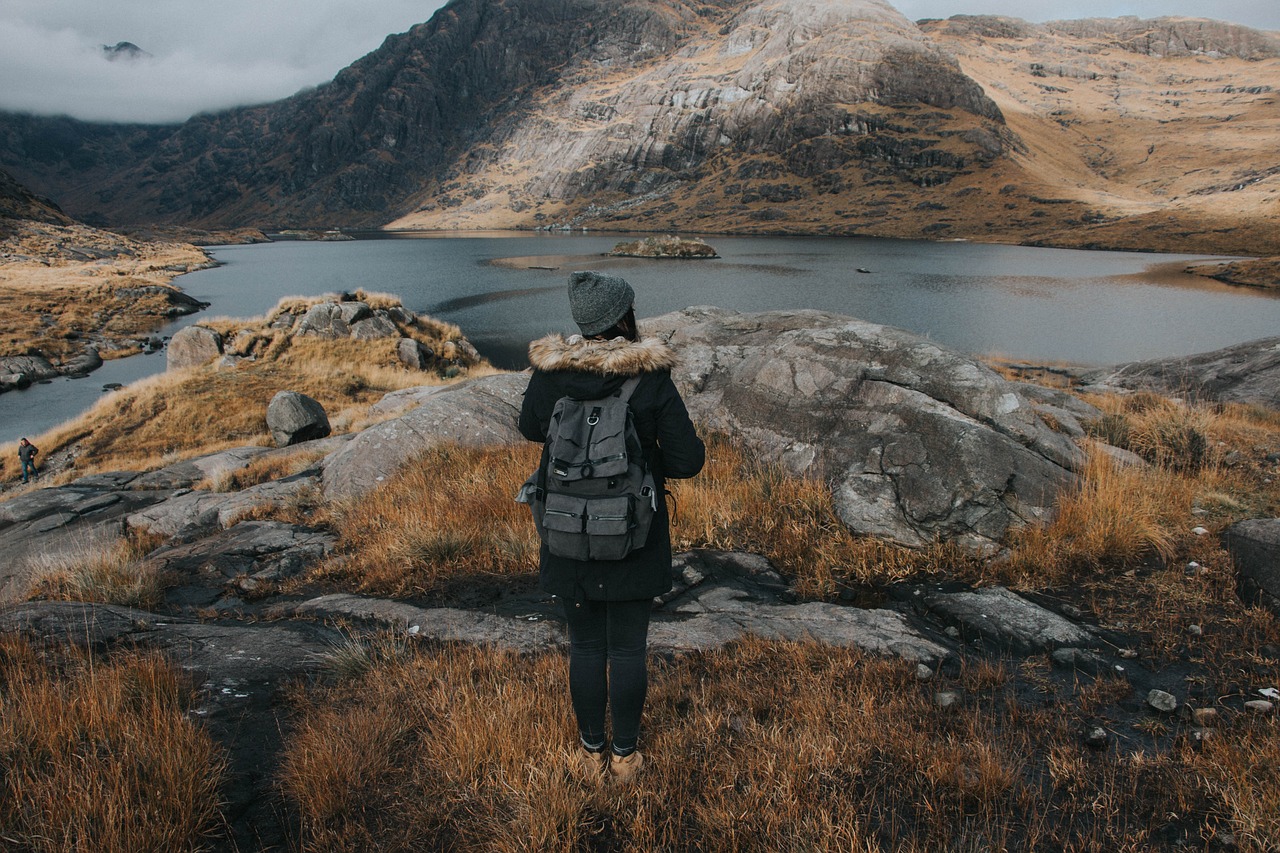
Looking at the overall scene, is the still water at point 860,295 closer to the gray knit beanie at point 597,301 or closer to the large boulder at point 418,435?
the large boulder at point 418,435

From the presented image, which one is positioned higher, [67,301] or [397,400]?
[67,301]

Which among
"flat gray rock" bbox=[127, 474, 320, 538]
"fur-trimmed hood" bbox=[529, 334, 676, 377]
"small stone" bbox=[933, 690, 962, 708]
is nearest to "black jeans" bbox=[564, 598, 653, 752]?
"fur-trimmed hood" bbox=[529, 334, 676, 377]

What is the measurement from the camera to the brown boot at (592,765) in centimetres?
296

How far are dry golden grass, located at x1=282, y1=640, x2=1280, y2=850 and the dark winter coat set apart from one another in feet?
3.08

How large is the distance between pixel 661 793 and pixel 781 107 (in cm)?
20194

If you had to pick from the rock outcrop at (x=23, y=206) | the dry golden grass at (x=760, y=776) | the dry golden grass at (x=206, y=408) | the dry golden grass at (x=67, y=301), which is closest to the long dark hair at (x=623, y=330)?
the dry golden grass at (x=760, y=776)

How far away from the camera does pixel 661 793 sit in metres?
2.91

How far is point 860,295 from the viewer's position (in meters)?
44.2

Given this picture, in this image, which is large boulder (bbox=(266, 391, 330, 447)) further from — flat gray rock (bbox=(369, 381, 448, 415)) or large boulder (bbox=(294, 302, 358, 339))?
large boulder (bbox=(294, 302, 358, 339))

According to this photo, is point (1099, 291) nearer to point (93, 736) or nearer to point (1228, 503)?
point (1228, 503)

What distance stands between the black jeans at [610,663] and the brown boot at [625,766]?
51mm

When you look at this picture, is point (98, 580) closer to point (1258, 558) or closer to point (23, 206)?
point (1258, 558)

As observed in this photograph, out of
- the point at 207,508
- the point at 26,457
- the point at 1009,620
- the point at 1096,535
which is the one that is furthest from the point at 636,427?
the point at 26,457

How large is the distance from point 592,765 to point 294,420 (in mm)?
17213
